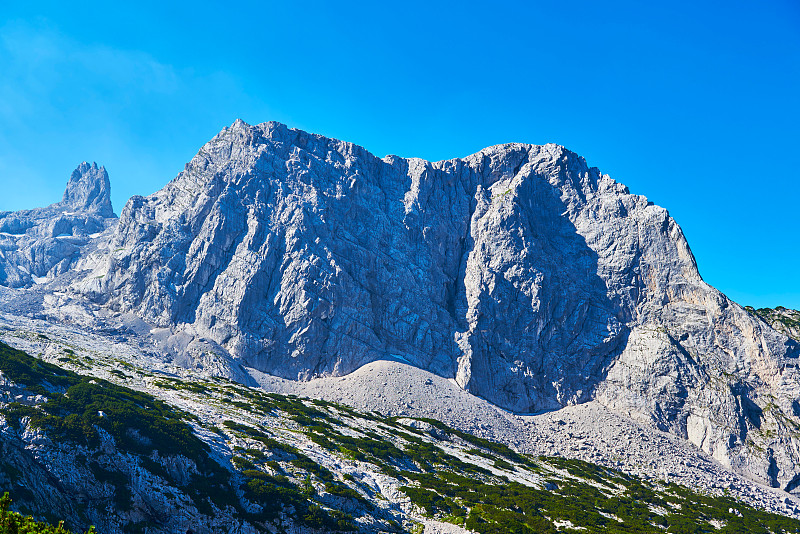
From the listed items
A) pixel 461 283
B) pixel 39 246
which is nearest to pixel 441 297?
pixel 461 283

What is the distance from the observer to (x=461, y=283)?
154 metres

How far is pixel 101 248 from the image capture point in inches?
6491

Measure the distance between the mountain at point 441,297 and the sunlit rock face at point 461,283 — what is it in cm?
52

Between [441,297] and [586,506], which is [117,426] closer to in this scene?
[586,506]

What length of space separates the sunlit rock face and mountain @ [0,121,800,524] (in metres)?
0.52

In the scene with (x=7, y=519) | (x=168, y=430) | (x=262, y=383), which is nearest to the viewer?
(x=7, y=519)

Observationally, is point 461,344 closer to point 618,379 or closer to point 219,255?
point 618,379

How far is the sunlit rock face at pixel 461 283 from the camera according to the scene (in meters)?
126

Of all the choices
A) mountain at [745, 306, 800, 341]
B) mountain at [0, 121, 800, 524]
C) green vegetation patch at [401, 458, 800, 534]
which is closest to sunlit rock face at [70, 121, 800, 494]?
mountain at [0, 121, 800, 524]

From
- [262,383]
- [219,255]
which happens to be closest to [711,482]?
[262,383]

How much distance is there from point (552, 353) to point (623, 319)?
2477cm

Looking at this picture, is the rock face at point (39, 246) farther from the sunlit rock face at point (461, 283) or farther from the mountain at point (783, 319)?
the mountain at point (783, 319)

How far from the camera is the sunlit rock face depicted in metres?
126

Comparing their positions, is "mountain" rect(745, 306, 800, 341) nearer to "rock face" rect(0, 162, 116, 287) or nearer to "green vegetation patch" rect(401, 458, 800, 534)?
"green vegetation patch" rect(401, 458, 800, 534)
